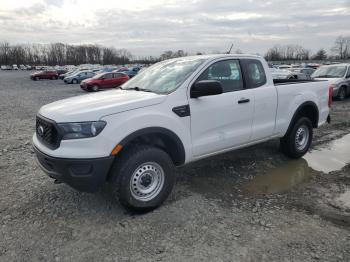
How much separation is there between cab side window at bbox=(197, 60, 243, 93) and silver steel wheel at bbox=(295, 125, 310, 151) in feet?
6.08

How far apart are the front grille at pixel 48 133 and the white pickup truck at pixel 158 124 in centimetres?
1

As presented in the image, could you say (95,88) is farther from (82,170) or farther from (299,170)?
(82,170)

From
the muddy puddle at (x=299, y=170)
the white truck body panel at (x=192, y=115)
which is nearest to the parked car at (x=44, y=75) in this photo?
the white truck body panel at (x=192, y=115)

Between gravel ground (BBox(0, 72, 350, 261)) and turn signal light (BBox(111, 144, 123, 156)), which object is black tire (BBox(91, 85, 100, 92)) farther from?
turn signal light (BBox(111, 144, 123, 156))

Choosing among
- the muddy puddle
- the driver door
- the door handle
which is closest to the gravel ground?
the muddy puddle

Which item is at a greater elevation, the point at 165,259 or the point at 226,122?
the point at 226,122

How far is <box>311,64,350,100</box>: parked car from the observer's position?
45.1 feet

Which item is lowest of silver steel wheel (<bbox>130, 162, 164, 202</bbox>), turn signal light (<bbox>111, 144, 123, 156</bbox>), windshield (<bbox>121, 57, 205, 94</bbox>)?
silver steel wheel (<bbox>130, 162, 164, 202</bbox>)

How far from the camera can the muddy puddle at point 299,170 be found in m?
4.80

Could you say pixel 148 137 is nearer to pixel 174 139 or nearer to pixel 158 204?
pixel 174 139

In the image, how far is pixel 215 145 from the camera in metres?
4.46

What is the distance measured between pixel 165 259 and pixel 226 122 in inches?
83.6

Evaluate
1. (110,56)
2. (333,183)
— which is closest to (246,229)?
(333,183)

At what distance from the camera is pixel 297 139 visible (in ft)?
19.6
